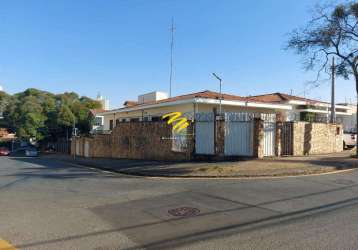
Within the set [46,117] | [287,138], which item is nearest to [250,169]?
[287,138]

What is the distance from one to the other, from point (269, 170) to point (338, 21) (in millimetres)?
10844

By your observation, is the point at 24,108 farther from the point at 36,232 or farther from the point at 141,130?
the point at 36,232

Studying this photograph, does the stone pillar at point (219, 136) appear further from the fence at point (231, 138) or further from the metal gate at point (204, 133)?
the metal gate at point (204, 133)

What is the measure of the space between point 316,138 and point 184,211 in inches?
628

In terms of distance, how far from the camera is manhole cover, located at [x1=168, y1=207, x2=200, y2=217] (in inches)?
274

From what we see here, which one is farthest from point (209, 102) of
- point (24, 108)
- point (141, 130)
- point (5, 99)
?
point (5, 99)

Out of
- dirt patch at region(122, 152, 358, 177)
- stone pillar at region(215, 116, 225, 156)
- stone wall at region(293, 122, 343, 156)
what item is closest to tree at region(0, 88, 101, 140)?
stone pillar at region(215, 116, 225, 156)

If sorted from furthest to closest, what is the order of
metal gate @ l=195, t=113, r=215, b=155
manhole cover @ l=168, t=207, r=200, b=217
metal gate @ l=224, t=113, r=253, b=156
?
metal gate @ l=195, t=113, r=215, b=155
metal gate @ l=224, t=113, r=253, b=156
manhole cover @ l=168, t=207, r=200, b=217

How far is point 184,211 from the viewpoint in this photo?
721 centimetres

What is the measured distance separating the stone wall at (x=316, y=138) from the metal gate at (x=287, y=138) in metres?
0.27

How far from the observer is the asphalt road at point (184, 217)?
5.23m

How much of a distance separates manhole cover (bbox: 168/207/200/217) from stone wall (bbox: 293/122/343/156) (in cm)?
1295

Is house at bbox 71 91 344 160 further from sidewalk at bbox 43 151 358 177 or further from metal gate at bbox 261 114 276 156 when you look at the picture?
sidewalk at bbox 43 151 358 177

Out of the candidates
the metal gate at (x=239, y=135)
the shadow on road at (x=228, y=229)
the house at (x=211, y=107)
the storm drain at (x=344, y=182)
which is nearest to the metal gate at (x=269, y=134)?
the metal gate at (x=239, y=135)
